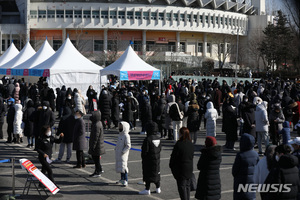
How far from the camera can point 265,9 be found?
334ft

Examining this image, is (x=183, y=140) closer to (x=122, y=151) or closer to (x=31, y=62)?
(x=122, y=151)

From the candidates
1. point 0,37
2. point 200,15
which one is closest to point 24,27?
point 0,37

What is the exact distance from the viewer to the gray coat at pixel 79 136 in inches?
424

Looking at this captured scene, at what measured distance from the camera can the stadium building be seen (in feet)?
241

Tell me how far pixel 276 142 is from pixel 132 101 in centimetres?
626

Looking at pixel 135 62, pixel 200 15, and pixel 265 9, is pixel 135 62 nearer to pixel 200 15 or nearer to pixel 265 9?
pixel 200 15

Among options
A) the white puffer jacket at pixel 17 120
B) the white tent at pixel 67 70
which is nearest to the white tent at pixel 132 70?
the white tent at pixel 67 70

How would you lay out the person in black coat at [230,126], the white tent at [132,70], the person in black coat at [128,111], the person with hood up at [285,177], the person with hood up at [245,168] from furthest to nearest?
the white tent at [132,70], the person in black coat at [128,111], the person in black coat at [230,126], the person with hood up at [245,168], the person with hood up at [285,177]

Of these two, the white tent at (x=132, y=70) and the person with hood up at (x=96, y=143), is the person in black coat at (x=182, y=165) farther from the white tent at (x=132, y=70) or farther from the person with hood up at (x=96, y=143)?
the white tent at (x=132, y=70)

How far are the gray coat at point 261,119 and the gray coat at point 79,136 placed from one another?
17.4 ft

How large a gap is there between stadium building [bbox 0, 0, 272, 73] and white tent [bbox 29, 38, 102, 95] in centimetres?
4055

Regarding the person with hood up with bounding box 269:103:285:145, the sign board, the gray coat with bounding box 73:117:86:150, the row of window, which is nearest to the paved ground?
the sign board

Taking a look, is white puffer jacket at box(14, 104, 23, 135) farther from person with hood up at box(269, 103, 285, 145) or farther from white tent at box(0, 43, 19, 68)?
white tent at box(0, 43, 19, 68)

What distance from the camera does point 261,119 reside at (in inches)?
500
